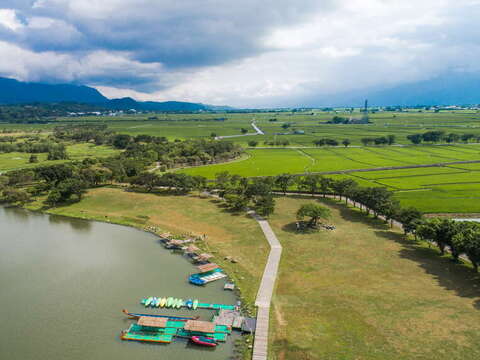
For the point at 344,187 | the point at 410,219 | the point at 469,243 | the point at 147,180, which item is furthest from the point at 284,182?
the point at 469,243

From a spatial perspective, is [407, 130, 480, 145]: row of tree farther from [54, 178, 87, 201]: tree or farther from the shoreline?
Result: [54, 178, 87, 201]: tree

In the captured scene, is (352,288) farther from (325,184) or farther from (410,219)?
(325,184)

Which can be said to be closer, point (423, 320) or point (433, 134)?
point (423, 320)

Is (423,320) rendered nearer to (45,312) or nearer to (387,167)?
(45,312)

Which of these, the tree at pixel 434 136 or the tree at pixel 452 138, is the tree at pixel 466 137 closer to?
the tree at pixel 452 138

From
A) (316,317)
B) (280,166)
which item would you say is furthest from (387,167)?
(316,317)

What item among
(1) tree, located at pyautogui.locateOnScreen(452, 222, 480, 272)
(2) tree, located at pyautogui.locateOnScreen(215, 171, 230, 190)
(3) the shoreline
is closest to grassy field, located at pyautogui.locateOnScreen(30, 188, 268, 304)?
(3) the shoreline

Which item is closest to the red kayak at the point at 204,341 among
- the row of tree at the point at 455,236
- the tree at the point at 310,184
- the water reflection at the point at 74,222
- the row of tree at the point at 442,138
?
the row of tree at the point at 455,236
